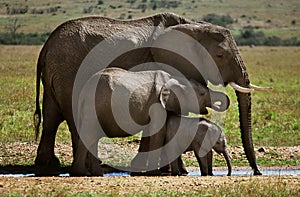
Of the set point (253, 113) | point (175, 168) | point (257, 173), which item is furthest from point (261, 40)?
point (175, 168)

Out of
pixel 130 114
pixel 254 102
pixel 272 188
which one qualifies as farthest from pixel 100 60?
pixel 254 102

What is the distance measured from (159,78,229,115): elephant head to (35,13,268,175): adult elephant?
1.33 feet

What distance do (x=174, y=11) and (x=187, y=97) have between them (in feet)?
230

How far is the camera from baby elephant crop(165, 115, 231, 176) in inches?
459

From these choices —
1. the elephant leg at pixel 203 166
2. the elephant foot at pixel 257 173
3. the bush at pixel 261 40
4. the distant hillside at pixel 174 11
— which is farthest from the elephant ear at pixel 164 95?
the bush at pixel 261 40

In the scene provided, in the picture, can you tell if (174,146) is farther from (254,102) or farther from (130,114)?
(254,102)

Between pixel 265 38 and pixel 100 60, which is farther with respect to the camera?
pixel 265 38

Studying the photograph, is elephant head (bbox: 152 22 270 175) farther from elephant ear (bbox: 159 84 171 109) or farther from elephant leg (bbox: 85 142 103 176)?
elephant leg (bbox: 85 142 103 176)

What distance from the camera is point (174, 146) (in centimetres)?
1177

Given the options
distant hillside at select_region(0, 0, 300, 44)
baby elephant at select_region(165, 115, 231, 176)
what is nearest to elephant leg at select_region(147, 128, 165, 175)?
baby elephant at select_region(165, 115, 231, 176)

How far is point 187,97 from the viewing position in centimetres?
1224

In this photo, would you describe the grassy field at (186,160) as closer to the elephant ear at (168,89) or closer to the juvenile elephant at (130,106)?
the juvenile elephant at (130,106)

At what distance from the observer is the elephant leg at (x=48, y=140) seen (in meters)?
12.7

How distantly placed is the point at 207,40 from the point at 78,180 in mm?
3609
